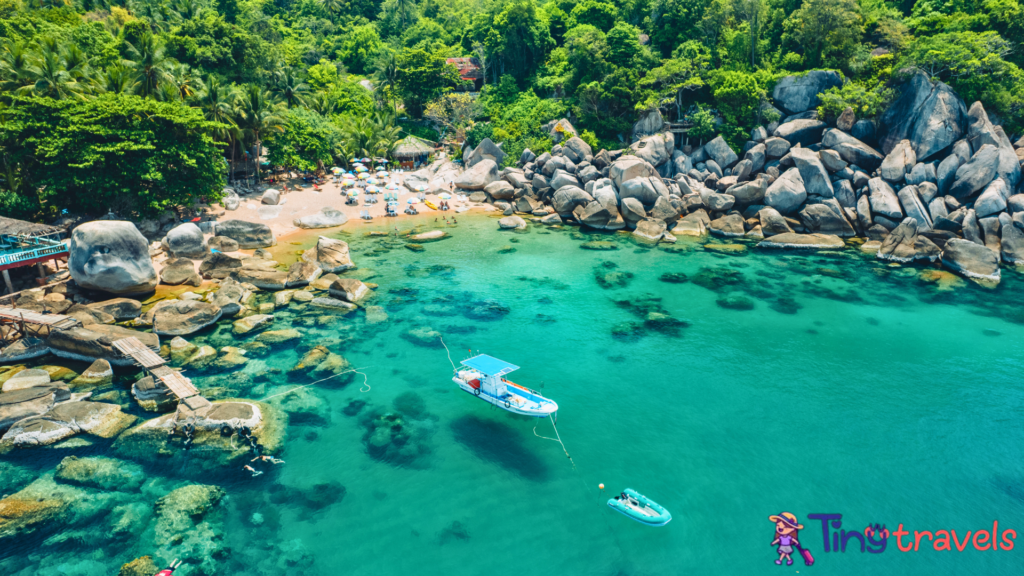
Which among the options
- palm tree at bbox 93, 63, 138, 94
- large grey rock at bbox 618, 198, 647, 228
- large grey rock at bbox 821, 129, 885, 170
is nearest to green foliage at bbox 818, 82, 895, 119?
large grey rock at bbox 821, 129, 885, 170

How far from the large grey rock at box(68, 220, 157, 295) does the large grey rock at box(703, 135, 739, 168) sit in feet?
178

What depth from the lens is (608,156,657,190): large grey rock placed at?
54219 millimetres

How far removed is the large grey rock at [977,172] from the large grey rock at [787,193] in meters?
12.2

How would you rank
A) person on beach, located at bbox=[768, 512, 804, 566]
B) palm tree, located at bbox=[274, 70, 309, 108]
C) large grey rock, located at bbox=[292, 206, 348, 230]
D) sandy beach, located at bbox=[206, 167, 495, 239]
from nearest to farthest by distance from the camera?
person on beach, located at bbox=[768, 512, 804, 566] < sandy beach, located at bbox=[206, 167, 495, 239] < large grey rock, located at bbox=[292, 206, 348, 230] < palm tree, located at bbox=[274, 70, 309, 108]

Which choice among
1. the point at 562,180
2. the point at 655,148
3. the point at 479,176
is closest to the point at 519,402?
the point at 562,180

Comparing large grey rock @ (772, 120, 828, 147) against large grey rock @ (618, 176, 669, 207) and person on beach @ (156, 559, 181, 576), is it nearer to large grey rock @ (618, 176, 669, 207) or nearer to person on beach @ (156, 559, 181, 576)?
large grey rock @ (618, 176, 669, 207)

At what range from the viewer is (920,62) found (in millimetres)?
49406

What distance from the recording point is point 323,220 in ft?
173

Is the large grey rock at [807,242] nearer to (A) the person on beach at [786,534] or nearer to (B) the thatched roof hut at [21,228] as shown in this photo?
(A) the person on beach at [786,534]

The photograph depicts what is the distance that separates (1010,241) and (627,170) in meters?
32.5

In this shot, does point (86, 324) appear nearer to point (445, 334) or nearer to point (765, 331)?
point (445, 334)

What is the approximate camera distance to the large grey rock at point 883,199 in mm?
47219

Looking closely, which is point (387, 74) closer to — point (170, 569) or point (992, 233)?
point (992, 233)

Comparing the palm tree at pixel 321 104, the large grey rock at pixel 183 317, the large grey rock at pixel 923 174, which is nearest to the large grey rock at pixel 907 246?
the large grey rock at pixel 923 174
